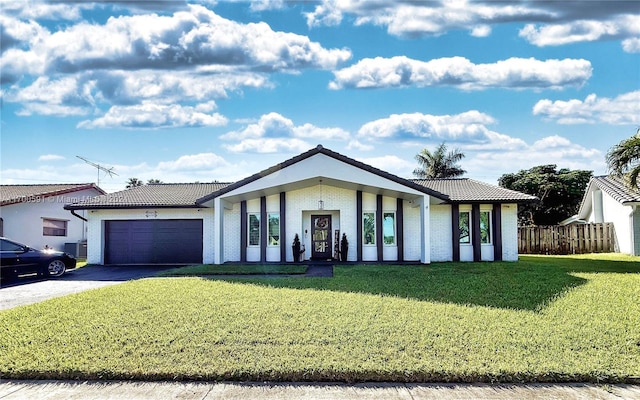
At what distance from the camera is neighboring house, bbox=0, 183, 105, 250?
22500mm

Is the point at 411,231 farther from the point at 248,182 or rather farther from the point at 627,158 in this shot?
the point at 627,158

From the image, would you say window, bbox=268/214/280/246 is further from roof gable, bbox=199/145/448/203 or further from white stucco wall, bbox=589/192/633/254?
white stucco wall, bbox=589/192/633/254

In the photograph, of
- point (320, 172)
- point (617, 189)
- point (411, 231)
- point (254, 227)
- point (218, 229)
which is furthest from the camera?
point (617, 189)

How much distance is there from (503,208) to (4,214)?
78.6 feet

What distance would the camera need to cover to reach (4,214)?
22328mm

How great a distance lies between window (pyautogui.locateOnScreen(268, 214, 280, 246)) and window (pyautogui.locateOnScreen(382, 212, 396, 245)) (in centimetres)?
445

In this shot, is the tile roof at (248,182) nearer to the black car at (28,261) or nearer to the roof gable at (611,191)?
the black car at (28,261)

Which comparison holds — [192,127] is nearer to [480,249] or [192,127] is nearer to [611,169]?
[480,249]

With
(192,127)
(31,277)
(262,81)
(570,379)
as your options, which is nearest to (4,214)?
(31,277)

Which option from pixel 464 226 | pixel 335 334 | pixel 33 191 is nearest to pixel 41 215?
pixel 33 191

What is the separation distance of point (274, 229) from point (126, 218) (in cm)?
675

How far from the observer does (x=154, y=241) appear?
19656mm

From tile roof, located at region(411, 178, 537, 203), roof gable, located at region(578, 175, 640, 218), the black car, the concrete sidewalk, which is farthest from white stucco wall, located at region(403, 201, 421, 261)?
the concrete sidewalk

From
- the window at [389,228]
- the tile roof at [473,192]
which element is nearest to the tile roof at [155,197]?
the window at [389,228]
